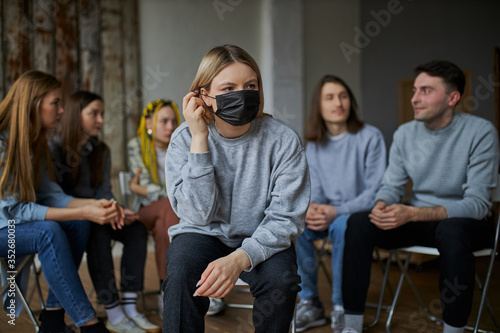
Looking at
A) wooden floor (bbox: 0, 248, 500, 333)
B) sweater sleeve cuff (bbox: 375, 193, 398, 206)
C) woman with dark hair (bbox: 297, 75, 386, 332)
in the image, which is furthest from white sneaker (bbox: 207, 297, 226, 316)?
sweater sleeve cuff (bbox: 375, 193, 398, 206)

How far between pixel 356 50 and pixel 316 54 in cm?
88

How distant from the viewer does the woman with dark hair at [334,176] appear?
2.56 meters

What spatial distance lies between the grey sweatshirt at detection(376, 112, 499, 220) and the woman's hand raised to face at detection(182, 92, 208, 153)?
122 cm

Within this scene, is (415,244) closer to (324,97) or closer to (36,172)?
(324,97)

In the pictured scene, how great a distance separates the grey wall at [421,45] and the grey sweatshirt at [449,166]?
412cm

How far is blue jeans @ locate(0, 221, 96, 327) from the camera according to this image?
2092 millimetres

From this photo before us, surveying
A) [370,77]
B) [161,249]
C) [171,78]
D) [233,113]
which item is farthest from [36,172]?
[370,77]

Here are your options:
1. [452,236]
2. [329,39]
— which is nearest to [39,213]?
[452,236]

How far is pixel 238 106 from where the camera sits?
67.3 inches

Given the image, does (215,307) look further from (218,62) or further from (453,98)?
(453,98)

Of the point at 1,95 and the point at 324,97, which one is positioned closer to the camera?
the point at 324,97

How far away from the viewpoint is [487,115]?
20.0 feet

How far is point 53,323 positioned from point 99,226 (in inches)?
20.3

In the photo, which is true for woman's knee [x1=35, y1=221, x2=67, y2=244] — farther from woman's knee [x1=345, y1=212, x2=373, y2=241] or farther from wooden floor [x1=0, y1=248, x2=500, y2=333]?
woman's knee [x1=345, y1=212, x2=373, y2=241]
